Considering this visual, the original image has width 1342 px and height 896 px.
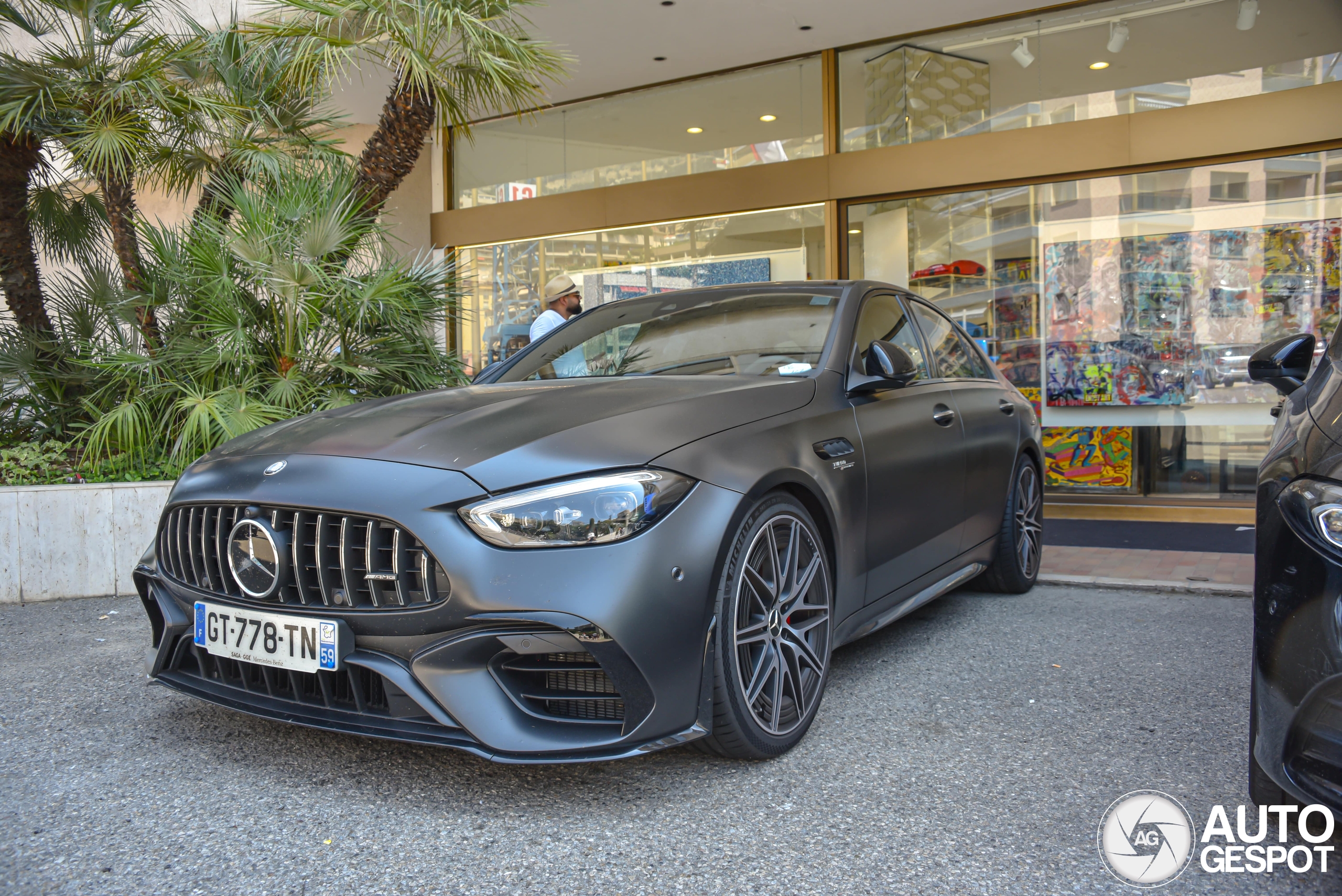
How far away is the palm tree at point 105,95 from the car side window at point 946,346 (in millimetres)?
4624

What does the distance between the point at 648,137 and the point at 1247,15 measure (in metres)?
5.23

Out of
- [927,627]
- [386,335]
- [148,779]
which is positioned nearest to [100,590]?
[386,335]

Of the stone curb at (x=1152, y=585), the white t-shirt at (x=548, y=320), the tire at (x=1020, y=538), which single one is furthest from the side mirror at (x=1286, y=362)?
the white t-shirt at (x=548, y=320)

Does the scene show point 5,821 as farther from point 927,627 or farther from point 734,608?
point 927,627

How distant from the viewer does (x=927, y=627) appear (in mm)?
4227

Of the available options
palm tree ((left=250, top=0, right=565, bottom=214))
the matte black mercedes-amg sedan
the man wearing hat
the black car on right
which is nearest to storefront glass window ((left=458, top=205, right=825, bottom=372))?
the man wearing hat

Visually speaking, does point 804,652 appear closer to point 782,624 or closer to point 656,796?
point 782,624

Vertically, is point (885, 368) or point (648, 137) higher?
point (648, 137)

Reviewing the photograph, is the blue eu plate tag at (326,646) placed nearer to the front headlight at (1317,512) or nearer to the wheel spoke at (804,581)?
the wheel spoke at (804,581)

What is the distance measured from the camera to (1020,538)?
15.5 ft

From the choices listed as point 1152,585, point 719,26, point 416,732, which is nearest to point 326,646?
point 416,732

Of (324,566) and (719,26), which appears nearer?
(324,566)

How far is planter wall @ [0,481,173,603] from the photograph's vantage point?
5.12 meters

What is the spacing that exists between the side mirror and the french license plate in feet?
8.32
